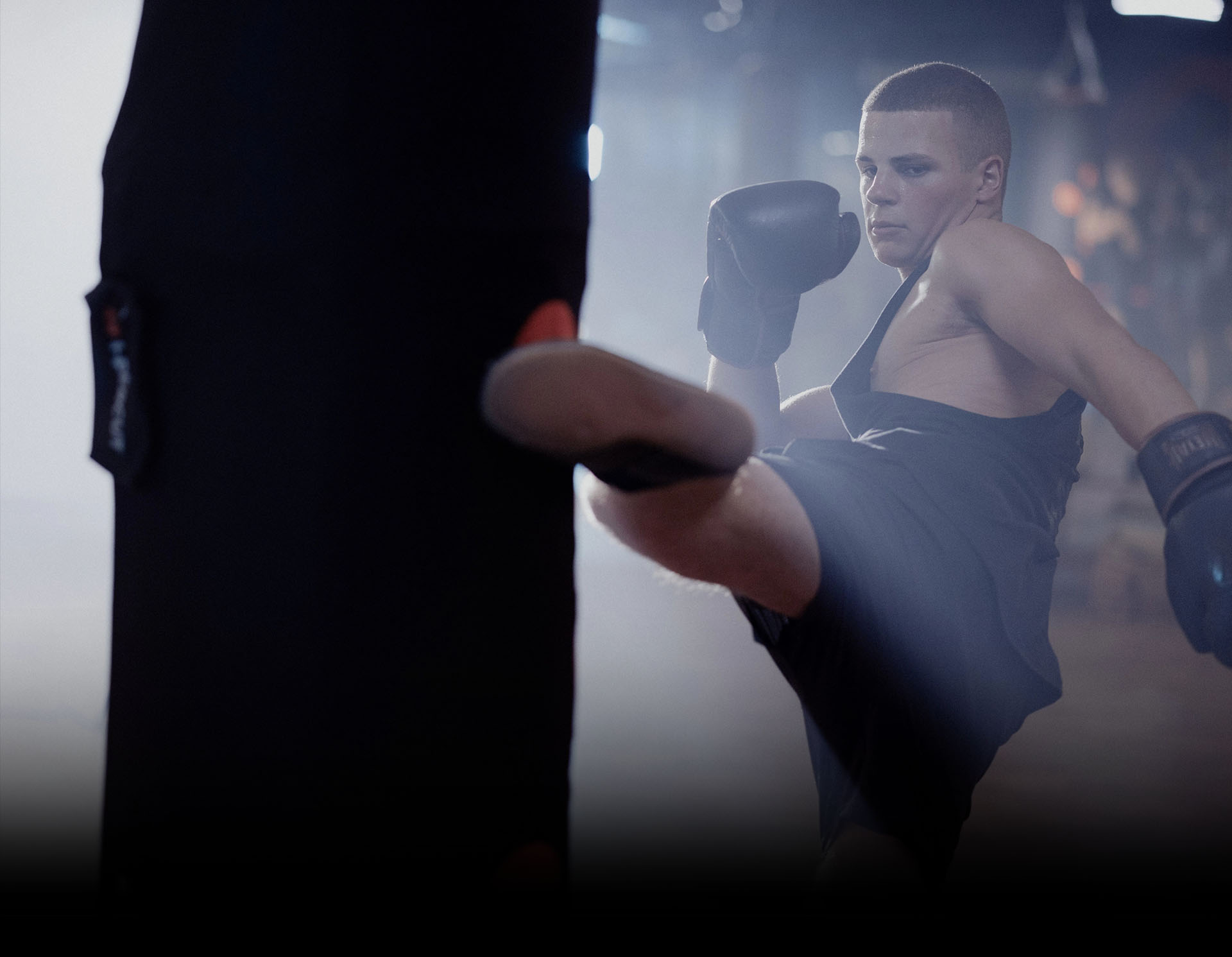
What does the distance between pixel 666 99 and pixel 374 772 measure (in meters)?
6.88

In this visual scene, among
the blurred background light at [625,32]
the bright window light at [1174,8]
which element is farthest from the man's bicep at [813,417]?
the blurred background light at [625,32]

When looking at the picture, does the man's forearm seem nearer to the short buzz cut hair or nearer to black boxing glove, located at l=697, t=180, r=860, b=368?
black boxing glove, located at l=697, t=180, r=860, b=368

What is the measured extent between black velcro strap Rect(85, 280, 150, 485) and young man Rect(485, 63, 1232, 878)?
223mm

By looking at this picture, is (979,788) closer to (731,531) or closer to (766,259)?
(766,259)

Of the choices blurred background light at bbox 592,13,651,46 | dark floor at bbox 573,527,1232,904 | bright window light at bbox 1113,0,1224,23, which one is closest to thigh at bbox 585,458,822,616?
dark floor at bbox 573,527,1232,904

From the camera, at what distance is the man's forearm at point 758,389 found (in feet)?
3.67

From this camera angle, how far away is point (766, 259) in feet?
3.53

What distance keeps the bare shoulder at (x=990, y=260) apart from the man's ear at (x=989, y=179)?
57 millimetres

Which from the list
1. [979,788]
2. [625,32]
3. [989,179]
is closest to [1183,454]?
[989,179]

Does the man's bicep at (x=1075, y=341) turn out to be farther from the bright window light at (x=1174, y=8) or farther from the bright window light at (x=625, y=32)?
the bright window light at (x=625, y=32)

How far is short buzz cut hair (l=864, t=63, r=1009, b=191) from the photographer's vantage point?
102 centimetres

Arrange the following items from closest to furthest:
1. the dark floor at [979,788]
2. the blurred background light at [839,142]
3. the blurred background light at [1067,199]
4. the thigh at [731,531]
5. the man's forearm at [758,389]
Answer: the thigh at [731,531], the man's forearm at [758,389], the dark floor at [979,788], the blurred background light at [1067,199], the blurred background light at [839,142]

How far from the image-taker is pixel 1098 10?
5.16m

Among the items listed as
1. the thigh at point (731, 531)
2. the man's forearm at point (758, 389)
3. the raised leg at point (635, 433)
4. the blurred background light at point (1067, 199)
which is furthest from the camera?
the blurred background light at point (1067, 199)
